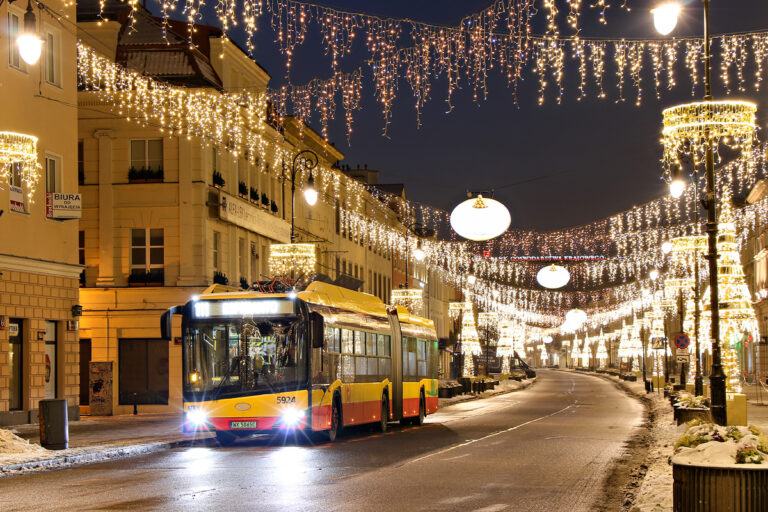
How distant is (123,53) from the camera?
1722 inches

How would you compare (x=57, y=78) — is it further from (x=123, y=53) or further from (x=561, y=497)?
(x=561, y=497)

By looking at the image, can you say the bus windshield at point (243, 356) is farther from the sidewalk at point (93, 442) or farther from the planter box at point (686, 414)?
the planter box at point (686, 414)

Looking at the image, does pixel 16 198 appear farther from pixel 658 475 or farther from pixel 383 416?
pixel 658 475

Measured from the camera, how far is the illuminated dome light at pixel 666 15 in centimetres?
1728

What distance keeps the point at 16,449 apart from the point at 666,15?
13.6 metres

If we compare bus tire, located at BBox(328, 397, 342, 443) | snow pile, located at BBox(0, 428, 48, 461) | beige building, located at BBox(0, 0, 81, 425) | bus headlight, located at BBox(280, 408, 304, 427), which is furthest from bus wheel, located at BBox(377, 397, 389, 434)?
snow pile, located at BBox(0, 428, 48, 461)

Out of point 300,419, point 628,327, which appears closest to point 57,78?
point 300,419

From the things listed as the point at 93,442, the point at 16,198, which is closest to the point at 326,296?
the point at 93,442

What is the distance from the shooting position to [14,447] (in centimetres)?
2016

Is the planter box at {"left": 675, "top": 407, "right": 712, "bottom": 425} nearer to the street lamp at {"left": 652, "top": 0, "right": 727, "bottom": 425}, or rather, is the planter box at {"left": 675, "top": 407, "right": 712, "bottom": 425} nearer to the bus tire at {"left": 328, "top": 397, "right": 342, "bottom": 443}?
the street lamp at {"left": 652, "top": 0, "right": 727, "bottom": 425}

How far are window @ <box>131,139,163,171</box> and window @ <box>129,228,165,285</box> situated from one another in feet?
7.84

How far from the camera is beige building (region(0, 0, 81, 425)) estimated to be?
29375mm

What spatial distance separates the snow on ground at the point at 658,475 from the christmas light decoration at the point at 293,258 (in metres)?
15.4

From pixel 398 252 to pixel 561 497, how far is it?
243ft
